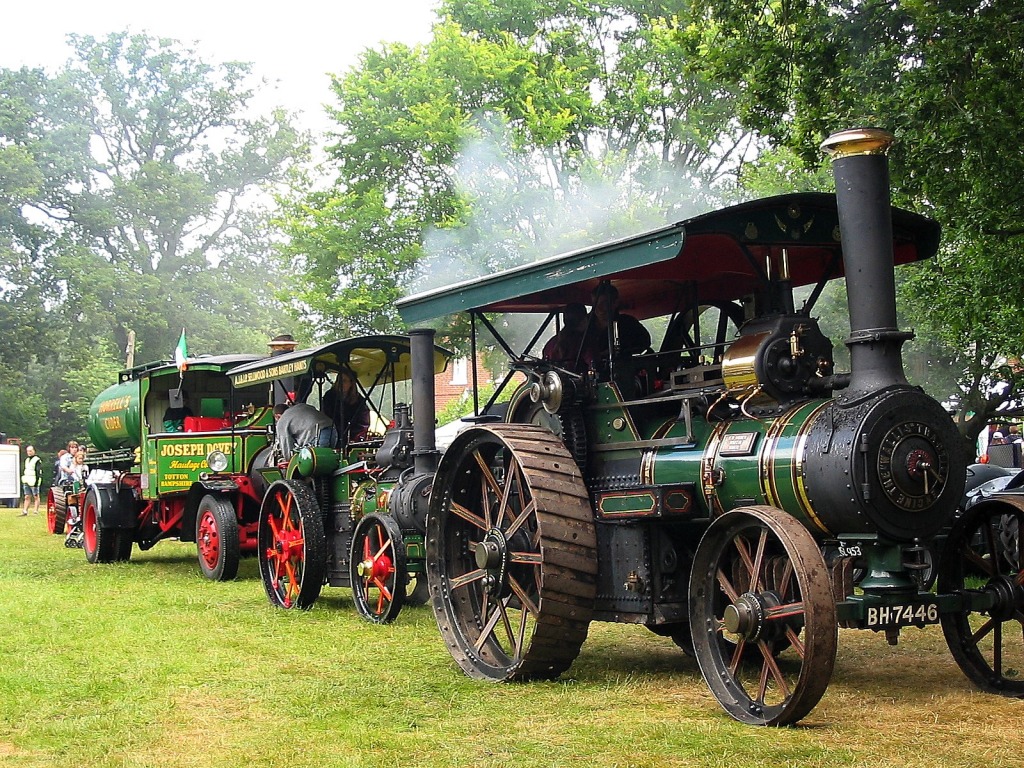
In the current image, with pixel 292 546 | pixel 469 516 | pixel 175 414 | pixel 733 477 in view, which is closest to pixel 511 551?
pixel 469 516

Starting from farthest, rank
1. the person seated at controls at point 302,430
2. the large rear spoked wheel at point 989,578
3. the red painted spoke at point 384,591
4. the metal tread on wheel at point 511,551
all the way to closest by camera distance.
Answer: the person seated at controls at point 302,430 < the red painted spoke at point 384,591 < the metal tread on wheel at point 511,551 < the large rear spoked wheel at point 989,578

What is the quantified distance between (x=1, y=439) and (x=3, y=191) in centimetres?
1118

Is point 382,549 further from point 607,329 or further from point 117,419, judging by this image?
point 117,419

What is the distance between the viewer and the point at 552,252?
2227 centimetres

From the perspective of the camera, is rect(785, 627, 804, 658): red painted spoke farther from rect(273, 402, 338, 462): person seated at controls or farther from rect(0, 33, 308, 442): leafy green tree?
rect(0, 33, 308, 442): leafy green tree

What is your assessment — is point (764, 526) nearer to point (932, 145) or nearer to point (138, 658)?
point (138, 658)

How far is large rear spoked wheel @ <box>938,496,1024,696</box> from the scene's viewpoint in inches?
213

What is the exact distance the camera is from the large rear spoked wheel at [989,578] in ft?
17.7

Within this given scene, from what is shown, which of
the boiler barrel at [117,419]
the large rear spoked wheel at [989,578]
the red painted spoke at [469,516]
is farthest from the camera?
the boiler barrel at [117,419]

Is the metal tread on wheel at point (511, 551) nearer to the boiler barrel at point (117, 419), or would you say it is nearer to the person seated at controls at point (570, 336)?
the person seated at controls at point (570, 336)

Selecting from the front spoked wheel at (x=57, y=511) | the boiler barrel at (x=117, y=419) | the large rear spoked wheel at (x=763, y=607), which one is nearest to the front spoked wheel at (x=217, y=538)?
the boiler barrel at (x=117, y=419)

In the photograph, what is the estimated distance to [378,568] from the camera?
8.47 meters

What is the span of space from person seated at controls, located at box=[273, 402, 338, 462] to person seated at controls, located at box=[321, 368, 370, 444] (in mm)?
155

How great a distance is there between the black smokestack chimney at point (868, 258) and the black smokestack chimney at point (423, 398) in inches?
141
